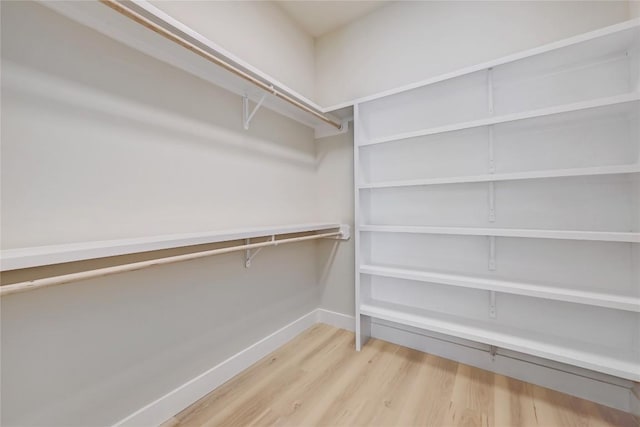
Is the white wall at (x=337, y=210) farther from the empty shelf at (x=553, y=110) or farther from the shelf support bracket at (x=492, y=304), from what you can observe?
the shelf support bracket at (x=492, y=304)

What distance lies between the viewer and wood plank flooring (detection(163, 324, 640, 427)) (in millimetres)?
1259

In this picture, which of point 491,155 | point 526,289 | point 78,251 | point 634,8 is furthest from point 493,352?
point 78,251

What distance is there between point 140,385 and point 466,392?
1692 mm

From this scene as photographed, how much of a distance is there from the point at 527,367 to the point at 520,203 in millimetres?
981

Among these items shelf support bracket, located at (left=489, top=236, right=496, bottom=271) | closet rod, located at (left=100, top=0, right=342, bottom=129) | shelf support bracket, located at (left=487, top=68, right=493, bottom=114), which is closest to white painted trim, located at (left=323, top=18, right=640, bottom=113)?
shelf support bracket, located at (left=487, top=68, right=493, bottom=114)

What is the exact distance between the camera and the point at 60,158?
0.97 m

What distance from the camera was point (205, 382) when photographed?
56.7 inches

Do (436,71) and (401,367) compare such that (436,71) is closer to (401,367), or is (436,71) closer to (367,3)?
(367,3)

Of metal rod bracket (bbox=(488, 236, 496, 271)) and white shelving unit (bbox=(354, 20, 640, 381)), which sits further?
metal rod bracket (bbox=(488, 236, 496, 271))

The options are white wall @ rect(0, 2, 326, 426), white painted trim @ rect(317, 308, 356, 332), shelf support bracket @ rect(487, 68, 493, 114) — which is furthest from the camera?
white painted trim @ rect(317, 308, 356, 332)

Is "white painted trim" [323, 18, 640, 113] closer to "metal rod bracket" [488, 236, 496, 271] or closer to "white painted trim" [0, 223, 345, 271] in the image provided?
"metal rod bracket" [488, 236, 496, 271]

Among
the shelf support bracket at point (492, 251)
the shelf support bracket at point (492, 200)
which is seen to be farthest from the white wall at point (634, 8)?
the shelf support bracket at point (492, 251)

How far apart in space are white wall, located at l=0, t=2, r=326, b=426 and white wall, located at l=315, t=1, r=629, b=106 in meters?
1.13

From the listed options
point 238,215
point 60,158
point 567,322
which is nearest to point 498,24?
point 567,322
